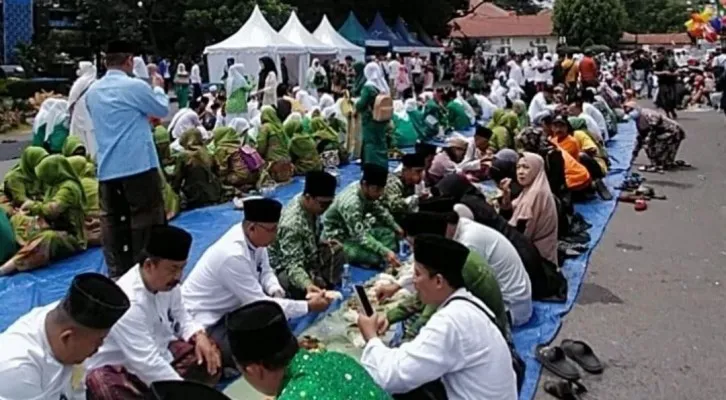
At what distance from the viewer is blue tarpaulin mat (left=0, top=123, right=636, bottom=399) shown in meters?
5.39

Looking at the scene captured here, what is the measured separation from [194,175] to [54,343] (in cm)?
636

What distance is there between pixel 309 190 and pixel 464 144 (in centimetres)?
492

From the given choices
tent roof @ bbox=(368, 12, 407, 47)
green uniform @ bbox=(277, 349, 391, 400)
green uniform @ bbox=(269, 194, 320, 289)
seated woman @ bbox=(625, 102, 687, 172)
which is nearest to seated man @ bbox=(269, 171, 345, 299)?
green uniform @ bbox=(269, 194, 320, 289)

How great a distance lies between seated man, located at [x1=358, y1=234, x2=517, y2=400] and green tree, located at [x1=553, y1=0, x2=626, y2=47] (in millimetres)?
48119

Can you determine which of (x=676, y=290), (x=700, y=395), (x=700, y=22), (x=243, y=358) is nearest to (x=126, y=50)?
(x=243, y=358)

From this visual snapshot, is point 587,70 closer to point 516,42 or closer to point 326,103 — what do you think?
point 326,103

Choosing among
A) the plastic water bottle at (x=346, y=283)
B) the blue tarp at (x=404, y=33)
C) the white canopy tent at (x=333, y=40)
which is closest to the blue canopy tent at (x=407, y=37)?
the blue tarp at (x=404, y=33)

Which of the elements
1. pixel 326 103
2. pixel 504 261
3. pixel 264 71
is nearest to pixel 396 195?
pixel 504 261

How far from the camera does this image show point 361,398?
7.30 feet

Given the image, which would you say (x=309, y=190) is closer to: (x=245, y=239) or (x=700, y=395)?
(x=245, y=239)

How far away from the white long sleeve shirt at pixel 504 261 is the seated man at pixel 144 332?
172 centimetres

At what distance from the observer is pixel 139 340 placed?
3461 mm

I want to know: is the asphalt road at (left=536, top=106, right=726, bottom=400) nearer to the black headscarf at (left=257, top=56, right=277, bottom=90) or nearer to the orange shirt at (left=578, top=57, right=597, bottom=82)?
the orange shirt at (left=578, top=57, right=597, bottom=82)

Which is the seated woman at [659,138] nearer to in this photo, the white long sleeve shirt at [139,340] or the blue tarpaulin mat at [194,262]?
the blue tarpaulin mat at [194,262]
